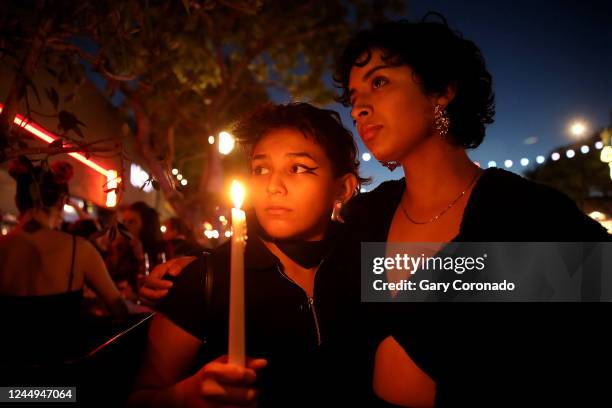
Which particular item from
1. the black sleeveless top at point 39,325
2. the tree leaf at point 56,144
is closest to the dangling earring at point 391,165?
the tree leaf at point 56,144

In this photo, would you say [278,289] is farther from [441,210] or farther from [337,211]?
[441,210]

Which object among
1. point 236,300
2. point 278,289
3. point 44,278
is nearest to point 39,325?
point 44,278

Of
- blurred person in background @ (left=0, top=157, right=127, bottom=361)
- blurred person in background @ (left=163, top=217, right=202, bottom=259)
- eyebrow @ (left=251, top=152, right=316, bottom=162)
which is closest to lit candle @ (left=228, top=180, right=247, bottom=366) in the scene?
eyebrow @ (left=251, top=152, right=316, bottom=162)

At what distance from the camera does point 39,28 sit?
213cm

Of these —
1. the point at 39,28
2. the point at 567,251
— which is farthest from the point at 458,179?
the point at 39,28

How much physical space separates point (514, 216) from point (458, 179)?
43 centimetres

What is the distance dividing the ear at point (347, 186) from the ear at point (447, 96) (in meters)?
0.64

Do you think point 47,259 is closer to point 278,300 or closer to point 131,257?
point 278,300

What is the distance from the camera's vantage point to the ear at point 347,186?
2.37 m

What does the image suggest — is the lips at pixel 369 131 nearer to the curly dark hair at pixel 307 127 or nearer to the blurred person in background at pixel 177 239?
the curly dark hair at pixel 307 127

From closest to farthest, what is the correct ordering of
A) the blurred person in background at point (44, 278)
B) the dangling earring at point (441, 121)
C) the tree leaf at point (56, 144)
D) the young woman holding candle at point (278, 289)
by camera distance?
the young woman holding candle at point (278, 289), the tree leaf at point (56, 144), the dangling earring at point (441, 121), the blurred person in background at point (44, 278)

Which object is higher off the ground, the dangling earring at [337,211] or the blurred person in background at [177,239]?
the blurred person in background at [177,239]

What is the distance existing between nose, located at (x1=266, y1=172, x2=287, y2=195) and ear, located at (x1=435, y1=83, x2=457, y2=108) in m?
1.00

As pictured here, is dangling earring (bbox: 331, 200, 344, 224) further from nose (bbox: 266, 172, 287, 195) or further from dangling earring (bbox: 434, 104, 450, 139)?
dangling earring (bbox: 434, 104, 450, 139)
